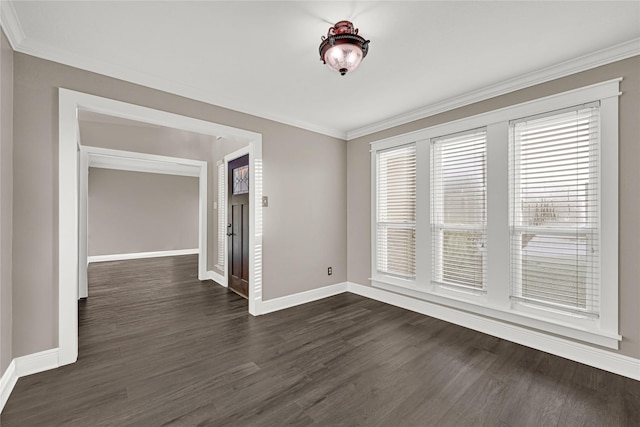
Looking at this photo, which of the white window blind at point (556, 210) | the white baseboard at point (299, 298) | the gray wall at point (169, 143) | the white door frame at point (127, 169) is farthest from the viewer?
the gray wall at point (169, 143)

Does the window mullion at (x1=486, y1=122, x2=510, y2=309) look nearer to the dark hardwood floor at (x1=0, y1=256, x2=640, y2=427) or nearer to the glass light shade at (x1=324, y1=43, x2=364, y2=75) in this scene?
the dark hardwood floor at (x1=0, y1=256, x2=640, y2=427)

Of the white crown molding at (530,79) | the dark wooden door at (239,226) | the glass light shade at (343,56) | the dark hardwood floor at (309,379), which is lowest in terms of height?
the dark hardwood floor at (309,379)

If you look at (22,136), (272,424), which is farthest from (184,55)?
(272,424)

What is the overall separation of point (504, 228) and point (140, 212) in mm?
8858

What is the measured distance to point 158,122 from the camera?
287cm

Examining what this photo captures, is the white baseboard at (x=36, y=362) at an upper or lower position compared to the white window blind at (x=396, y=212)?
lower

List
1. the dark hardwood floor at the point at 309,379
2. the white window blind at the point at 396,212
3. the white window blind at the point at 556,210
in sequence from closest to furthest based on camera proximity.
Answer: the dark hardwood floor at the point at 309,379 → the white window blind at the point at 556,210 → the white window blind at the point at 396,212

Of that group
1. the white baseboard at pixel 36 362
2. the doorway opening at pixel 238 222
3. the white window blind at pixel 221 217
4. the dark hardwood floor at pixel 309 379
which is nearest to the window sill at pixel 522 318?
the dark hardwood floor at pixel 309 379

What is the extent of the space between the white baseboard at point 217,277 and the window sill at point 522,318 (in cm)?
304

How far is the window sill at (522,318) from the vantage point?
2.36 meters

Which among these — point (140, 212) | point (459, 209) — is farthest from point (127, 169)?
point (459, 209)

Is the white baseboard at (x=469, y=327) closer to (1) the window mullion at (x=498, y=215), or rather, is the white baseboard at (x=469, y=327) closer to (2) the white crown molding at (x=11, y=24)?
(1) the window mullion at (x=498, y=215)

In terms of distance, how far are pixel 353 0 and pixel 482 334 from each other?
334 centimetres

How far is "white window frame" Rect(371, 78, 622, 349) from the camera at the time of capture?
2.31 metres
